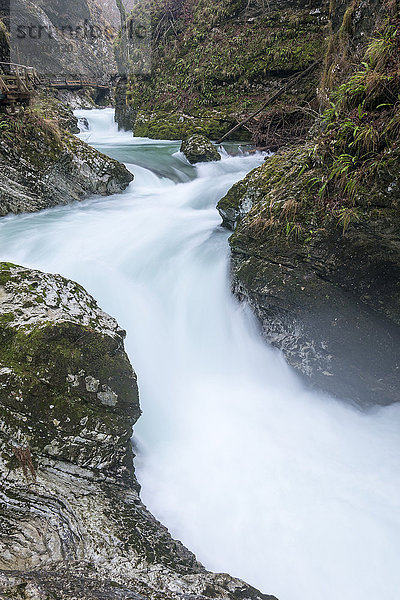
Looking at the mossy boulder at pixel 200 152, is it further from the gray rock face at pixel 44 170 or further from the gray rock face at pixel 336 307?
the gray rock face at pixel 336 307

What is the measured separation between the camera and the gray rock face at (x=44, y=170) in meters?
6.16

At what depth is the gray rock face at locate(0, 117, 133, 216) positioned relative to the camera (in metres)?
6.16

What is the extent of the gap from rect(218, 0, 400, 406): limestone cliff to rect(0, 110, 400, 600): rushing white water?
49 centimetres

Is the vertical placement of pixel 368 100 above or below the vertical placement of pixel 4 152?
above

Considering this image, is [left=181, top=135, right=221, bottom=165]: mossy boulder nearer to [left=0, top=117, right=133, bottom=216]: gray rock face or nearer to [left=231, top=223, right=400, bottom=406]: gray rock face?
[left=0, top=117, right=133, bottom=216]: gray rock face

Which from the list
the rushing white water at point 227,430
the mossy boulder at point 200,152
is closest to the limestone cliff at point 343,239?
the rushing white water at point 227,430

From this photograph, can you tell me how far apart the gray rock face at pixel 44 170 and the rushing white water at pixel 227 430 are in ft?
1.55

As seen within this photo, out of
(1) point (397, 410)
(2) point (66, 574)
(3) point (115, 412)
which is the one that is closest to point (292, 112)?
(1) point (397, 410)

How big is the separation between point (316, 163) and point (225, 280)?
200 cm

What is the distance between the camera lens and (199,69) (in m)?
12.7

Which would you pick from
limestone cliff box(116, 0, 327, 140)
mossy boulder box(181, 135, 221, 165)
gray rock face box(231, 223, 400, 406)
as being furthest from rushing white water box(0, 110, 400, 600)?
limestone cliff box(116, 0, 327, 140)

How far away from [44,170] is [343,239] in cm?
588

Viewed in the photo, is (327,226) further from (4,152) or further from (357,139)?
(4,152)

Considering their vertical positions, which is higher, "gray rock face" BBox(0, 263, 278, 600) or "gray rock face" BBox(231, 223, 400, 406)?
"gray rock face" BBox(231, 223, 400, 406)
